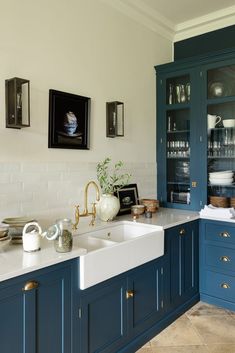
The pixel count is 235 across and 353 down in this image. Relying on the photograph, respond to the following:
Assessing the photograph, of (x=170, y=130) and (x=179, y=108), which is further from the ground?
(x=179, y=108)

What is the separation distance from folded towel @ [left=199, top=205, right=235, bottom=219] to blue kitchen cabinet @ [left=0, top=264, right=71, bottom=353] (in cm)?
178

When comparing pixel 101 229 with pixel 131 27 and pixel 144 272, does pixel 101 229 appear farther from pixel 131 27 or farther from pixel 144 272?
pixel 131 27

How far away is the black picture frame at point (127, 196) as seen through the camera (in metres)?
3.11

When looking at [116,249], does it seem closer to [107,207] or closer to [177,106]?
[107,207]

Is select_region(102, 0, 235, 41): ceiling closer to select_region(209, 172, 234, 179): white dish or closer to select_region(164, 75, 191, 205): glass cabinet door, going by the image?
select_region(164, 75, 191, 205): glass cabinet door

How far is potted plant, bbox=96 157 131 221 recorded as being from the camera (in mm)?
2740

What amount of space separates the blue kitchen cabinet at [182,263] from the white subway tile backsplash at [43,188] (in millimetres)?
858

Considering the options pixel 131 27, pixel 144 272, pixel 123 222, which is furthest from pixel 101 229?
pixel 131 27

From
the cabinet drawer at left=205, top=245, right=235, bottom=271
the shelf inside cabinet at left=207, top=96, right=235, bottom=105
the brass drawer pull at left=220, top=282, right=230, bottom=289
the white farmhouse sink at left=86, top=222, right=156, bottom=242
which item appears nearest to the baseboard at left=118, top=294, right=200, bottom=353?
the brass drawer pull at left=220, top=282, right=230, bottom=289

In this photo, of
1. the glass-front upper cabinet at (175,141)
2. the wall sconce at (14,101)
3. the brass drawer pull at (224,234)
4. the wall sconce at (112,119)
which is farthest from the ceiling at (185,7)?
the brass drawer pull at (224,234)

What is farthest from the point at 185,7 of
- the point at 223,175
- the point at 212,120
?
the point at 223,175

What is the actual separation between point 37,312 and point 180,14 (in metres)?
3.37

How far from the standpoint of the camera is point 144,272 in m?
2.40

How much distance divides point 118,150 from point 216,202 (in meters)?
1.16
